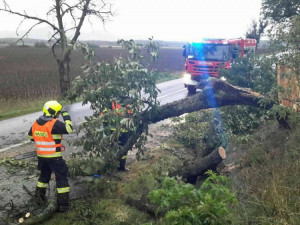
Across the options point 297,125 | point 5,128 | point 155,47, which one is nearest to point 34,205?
point 155,47

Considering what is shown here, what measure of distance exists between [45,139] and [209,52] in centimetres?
1162

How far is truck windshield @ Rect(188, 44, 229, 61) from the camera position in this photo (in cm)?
1426

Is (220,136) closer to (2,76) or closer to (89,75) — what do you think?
(89,75)

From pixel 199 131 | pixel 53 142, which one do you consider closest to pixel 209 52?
pixel 199 131

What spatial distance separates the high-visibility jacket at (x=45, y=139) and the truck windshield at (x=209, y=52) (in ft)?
37.3

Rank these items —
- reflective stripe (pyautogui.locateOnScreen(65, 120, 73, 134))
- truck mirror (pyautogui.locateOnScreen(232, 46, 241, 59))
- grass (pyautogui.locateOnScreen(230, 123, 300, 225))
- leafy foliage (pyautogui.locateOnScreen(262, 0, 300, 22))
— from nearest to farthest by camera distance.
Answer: grass (pyautogui.locateOnScreen(230, 123, 300, 225)), reflective stripe (pyautogui.locateOnScreen(65, 120, 73, 134)), truck mirror (pyautogui.locateOnScreen(232, 46, 241, 59)), leafy foliage (pyautogui.locateOnScreen(262, 0, 300, 22))

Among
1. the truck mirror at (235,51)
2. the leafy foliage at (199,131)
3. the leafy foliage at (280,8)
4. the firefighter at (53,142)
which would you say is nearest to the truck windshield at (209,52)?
the truck mirror at (235,51)

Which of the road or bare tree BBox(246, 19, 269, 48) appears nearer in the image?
the road

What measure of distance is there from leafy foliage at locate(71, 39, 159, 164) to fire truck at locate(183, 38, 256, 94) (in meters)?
8.90

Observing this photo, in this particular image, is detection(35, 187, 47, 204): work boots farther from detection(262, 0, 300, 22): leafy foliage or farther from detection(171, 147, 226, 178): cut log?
detection(262, 0, 300, 22): leafy foliage

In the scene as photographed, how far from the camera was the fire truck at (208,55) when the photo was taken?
14.2 meters

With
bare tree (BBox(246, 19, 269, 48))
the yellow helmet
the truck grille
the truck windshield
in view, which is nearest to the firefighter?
the yellow helmet

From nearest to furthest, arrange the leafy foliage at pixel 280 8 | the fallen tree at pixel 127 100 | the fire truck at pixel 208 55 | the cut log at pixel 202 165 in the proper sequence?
the cut log at pixel 202 165
the fallen tree at pixel 127 100
the fire truck at pixel 208 55
the leafy foliage at pixel 280 8

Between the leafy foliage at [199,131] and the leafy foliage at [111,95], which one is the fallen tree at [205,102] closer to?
the leafy foliage at [111,95]
